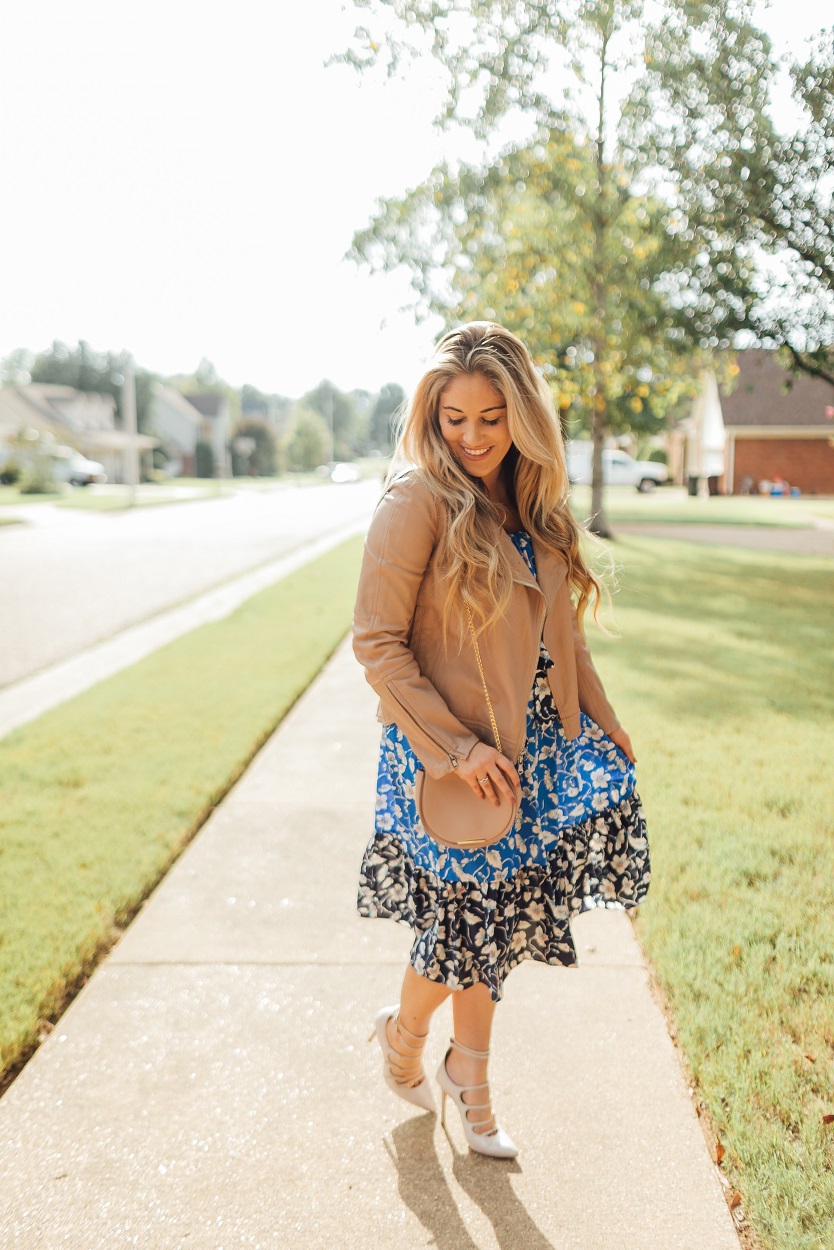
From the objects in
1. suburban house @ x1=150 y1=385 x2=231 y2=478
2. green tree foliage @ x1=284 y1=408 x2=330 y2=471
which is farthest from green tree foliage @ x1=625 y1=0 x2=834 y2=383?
green tree foliage @ x1=284 y1=408 x2=330 y2=471

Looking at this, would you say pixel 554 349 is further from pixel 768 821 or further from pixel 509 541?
pixel 509 541

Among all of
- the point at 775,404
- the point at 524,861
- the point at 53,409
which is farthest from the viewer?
the point at 53,409

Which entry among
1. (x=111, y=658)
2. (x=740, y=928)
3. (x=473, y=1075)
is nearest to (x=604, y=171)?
(x=111, y=658)

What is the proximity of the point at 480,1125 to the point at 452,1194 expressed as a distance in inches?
7.0

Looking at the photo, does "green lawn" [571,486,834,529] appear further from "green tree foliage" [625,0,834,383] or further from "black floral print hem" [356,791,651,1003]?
"black floral print hem" [356,791,651,1003]

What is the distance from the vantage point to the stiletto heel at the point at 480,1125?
Result: 8.02 ft

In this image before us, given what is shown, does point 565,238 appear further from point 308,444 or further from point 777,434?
point 308,444

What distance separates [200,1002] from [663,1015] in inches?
53.6

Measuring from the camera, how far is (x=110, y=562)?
1677cm

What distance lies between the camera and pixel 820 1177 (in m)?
2.31

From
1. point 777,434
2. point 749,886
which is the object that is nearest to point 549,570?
point 749,886

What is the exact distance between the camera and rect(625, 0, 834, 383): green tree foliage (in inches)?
359

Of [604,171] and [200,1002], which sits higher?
[604,171]

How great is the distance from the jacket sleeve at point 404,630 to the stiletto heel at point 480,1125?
0.83 m
